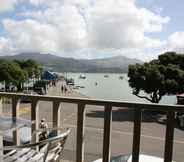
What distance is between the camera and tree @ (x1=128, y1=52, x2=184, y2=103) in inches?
848

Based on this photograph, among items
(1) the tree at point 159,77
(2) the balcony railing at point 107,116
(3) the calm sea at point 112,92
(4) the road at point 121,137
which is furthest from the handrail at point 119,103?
(1) the tree at point 159,77

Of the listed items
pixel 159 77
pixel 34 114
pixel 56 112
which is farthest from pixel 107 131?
pixel 159 77

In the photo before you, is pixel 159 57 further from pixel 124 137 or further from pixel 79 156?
pixel 79 156

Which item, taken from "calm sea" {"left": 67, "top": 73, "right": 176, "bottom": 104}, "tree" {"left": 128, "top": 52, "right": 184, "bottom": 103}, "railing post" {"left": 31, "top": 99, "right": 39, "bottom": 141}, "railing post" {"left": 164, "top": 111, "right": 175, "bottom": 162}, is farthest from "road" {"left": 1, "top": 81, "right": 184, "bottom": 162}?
"railing post" {"left": 164, "top": 111, "right": 175, "bottom": 162}

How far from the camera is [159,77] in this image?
21.6 metres

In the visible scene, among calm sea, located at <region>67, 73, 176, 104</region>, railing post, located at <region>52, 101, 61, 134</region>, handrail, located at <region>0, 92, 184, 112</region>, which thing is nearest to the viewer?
handrail, located at <region>0, 92, 184, 112</region>

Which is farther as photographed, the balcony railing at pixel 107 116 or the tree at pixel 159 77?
the tree at pixel 159 77

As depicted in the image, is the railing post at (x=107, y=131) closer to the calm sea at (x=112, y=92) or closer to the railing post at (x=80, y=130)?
the railing post at (x=80, y=130)

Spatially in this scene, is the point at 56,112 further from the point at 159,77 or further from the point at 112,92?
the point at 112,92

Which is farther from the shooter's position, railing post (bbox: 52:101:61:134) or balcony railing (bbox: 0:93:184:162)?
railing post (bbox: 52:101:61:134)

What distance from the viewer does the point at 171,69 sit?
21906 mm

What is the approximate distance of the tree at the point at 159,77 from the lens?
21547 mm

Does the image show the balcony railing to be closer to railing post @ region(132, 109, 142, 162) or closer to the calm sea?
railing post @ region(132, 109, 142, 162)

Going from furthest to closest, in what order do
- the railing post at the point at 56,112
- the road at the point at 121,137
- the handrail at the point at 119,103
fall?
1. the road at the point at 121,137
2. the railing post at the point at 56,112
3. the handrail at the point at 119,103
